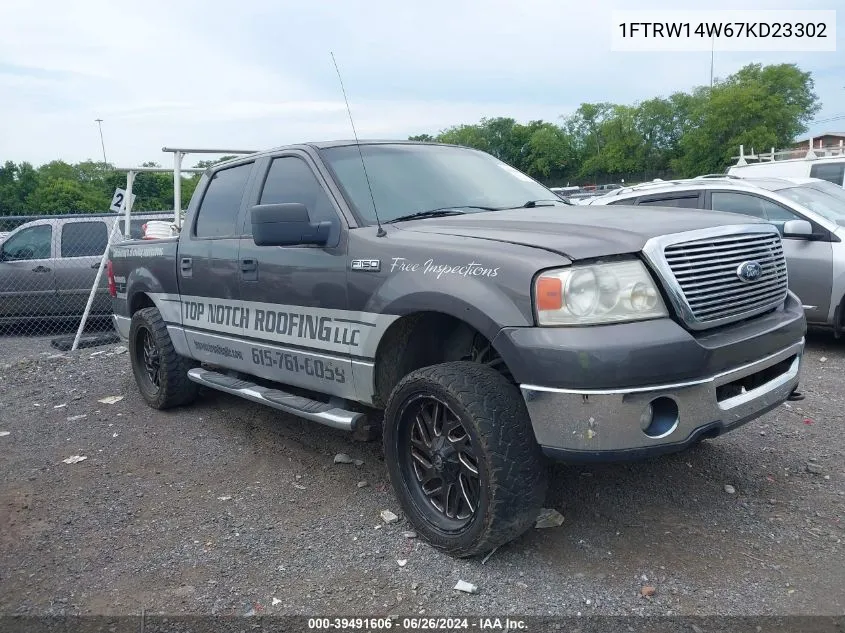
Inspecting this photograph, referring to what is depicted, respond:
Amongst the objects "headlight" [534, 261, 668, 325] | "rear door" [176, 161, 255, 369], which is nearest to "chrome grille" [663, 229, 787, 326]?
"headlight" [534, 261, 668, 325]

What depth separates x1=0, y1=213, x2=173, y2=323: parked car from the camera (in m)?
9.91

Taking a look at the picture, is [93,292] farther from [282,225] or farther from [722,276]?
[722,276]

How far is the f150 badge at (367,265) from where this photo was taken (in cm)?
343

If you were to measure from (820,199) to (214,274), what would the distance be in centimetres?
604

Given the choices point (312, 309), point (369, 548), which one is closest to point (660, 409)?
point (369, 548)

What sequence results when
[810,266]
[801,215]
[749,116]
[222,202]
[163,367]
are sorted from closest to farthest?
[222,202]
[163,367]
[810,266]
[801,215]
[749,116]

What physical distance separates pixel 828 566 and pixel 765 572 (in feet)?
0.88

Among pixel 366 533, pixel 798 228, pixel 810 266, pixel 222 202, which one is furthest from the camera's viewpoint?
pixel 810 266

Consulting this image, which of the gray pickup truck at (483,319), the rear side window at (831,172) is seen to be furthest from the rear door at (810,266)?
the rear side window at (831,172)

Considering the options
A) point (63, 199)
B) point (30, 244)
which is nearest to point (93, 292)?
point (30, 244)

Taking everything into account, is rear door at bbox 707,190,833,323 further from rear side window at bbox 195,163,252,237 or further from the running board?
rear side window at bbox 195,163,252,237

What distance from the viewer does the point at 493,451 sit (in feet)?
9.37

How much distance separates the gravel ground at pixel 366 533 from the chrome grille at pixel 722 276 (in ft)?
3.45

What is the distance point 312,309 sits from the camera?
12.6ft
